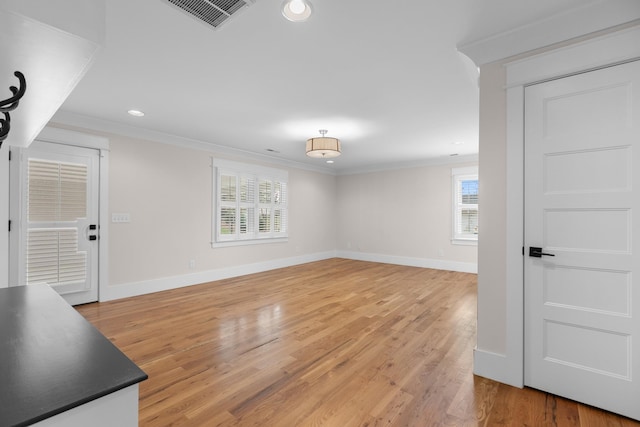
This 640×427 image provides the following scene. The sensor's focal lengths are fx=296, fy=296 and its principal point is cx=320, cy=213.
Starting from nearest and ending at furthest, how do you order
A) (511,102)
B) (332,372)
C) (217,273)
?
(511,102)
(332,372)
(217,273)

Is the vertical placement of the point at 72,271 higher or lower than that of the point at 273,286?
higher

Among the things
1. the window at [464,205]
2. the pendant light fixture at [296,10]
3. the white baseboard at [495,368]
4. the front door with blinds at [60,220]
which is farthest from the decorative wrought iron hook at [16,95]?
the window at [464,205]

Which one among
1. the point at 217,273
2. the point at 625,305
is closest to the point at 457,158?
the point at 625,305

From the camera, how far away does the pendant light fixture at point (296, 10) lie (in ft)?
6.01

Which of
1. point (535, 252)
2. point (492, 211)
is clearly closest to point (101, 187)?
point (492, 211)

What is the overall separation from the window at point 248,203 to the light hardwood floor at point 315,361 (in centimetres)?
151

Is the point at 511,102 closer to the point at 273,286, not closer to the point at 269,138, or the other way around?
the point at 269,138

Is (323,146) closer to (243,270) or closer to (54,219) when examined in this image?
(243,270)

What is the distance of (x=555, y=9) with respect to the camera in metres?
1.86

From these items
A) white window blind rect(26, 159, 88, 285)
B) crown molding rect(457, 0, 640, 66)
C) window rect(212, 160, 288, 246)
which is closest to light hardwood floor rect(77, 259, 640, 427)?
white window blind rect(26, 159, 88, 285)

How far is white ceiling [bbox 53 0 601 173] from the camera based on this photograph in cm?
194

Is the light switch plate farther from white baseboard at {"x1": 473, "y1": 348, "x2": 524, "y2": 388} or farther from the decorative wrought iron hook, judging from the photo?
white baseboard at {"x1": 473, "y1": 348, "x2": 524, "y2": 388}

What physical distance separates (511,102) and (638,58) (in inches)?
25.4

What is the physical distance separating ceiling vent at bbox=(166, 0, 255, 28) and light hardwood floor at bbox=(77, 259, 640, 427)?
8.13 ft
